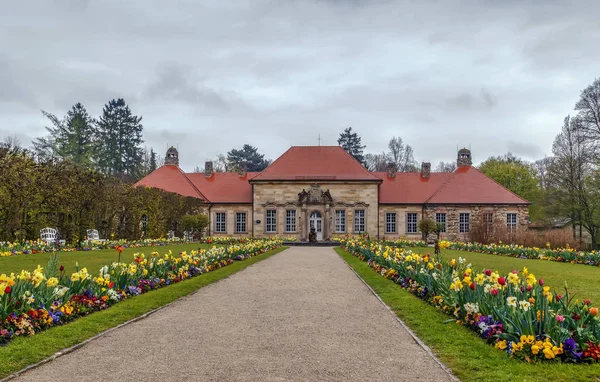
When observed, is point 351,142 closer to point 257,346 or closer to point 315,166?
point 315,166

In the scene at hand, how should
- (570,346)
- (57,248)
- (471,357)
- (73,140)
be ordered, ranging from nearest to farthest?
(570,346), (471,357), (57,248), (73,140)

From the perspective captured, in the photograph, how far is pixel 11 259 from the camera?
15359mm

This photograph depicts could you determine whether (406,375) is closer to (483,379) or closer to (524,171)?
(483,379)

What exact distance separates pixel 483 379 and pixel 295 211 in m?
32.8

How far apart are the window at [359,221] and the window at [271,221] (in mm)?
5945

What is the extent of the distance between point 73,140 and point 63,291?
50.9 metres

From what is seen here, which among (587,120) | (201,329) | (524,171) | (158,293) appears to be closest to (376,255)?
(158,293)

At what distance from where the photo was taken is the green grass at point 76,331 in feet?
17.8

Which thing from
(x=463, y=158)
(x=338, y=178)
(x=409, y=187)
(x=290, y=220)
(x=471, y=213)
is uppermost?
(x=463, y=158)

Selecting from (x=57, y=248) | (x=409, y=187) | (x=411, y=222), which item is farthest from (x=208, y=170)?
(x=57, y=248)

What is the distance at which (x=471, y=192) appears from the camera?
125 feet

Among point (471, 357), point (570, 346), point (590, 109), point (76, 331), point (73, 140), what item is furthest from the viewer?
point (73, 140)

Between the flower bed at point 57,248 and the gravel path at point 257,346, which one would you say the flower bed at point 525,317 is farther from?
the flower bed at point 57,248

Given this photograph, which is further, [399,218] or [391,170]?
[391,170]
